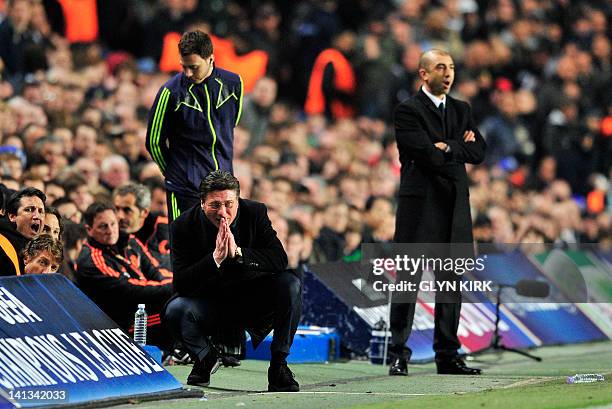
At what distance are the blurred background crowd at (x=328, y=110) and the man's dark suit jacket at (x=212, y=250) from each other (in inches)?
Result: 99.8

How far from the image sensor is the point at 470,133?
39.5 feet

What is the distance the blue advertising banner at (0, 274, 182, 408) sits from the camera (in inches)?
338

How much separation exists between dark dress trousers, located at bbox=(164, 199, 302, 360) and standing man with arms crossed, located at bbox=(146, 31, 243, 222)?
1243mm

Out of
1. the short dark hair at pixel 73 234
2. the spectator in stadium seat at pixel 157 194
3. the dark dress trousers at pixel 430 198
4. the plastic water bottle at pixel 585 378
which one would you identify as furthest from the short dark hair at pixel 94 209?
the plastic water bottle at pixel 585 378

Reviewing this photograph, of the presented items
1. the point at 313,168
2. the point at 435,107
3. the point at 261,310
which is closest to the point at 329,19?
the point at 313,168

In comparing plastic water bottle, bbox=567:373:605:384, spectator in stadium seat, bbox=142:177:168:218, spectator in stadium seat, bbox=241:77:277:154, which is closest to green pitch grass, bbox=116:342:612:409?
plastic water bottle, bbox=567:373:605:384

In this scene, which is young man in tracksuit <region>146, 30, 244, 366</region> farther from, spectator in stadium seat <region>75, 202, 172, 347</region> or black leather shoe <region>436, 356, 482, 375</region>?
black leather shoe <region>436, 356, 482, 375</region>

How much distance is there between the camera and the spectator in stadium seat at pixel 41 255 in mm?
10156

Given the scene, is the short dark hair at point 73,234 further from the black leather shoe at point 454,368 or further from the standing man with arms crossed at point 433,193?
the black leather shoe at point 454,368

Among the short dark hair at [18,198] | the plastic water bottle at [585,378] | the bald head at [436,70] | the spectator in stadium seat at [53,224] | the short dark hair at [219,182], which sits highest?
the bald head at [436,70]

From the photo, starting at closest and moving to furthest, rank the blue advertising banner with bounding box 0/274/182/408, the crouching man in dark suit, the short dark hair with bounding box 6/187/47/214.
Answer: the blue advertising banner with bounding box 0/274/182/408 < the crouching man in dark suit < the short dark hair with bounding box 6/187/47/214

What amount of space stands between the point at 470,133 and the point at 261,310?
2.67 meters

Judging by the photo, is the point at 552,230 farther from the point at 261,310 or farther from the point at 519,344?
the point at 261,310

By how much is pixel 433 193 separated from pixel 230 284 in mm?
2329
